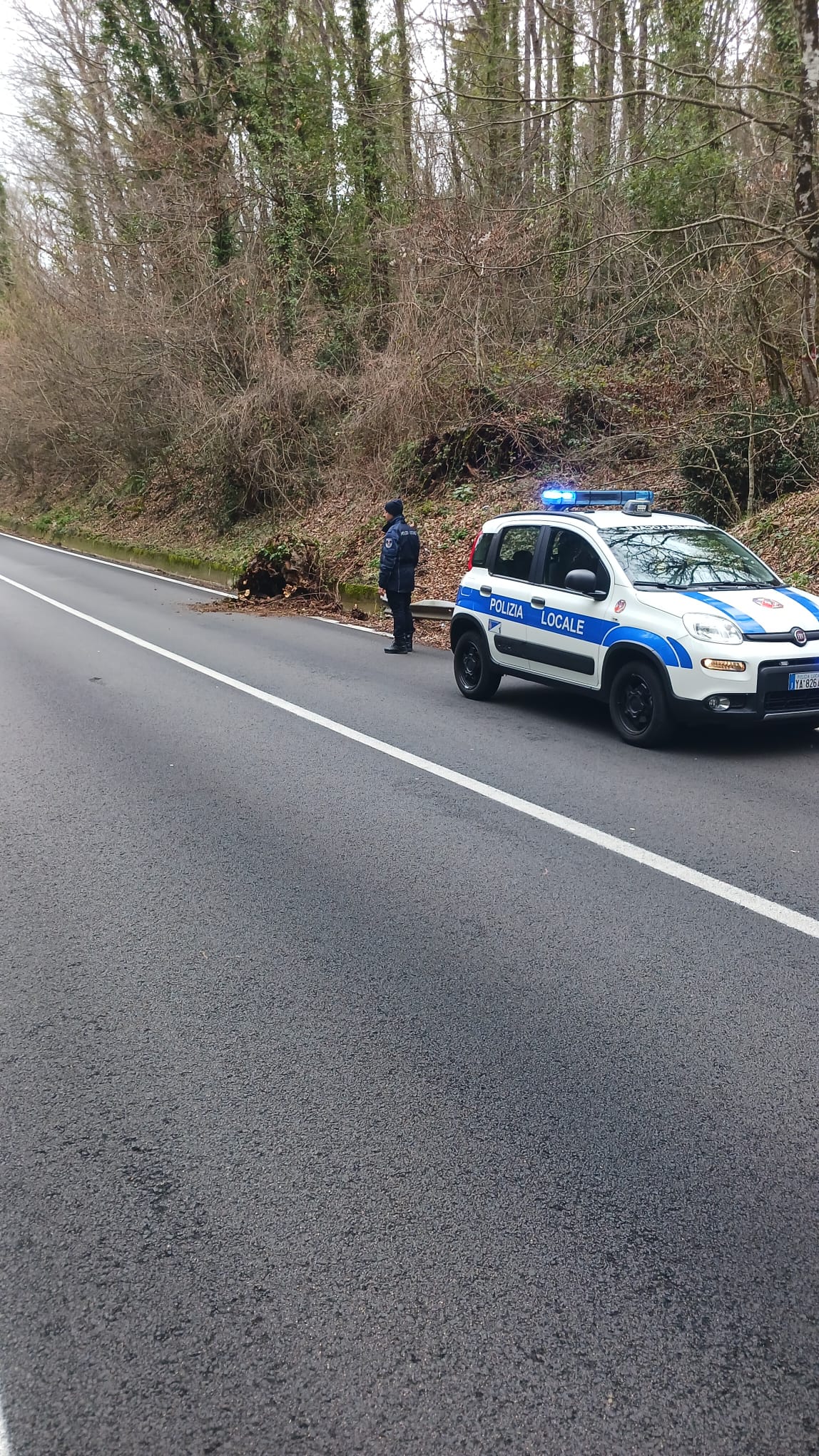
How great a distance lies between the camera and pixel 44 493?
1654 inches

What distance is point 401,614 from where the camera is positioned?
44.6 ft

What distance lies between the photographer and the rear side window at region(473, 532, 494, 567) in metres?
10.6

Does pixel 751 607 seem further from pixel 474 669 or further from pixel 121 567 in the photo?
pixel 121 567

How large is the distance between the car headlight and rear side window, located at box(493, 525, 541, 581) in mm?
2149

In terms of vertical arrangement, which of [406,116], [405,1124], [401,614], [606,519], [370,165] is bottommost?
[405,1124]

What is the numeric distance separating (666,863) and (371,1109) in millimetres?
2739

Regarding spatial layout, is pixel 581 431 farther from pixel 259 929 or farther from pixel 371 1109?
pixel 371 1109

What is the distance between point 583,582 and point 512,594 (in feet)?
4.12

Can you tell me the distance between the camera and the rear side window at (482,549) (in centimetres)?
1062

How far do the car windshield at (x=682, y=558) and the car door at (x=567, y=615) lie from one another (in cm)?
25

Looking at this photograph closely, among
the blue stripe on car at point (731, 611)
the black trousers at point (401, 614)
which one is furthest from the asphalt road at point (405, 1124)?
the black trousers at point (401, 614)

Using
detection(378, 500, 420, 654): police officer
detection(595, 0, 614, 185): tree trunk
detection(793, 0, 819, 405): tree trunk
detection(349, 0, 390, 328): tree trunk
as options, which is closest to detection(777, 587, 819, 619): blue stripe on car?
detection(378, 500, 420, 654): police officer

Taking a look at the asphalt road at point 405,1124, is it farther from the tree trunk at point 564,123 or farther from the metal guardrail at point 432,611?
the tree trunk at point 564,123

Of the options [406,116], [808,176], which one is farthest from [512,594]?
[406,116]
